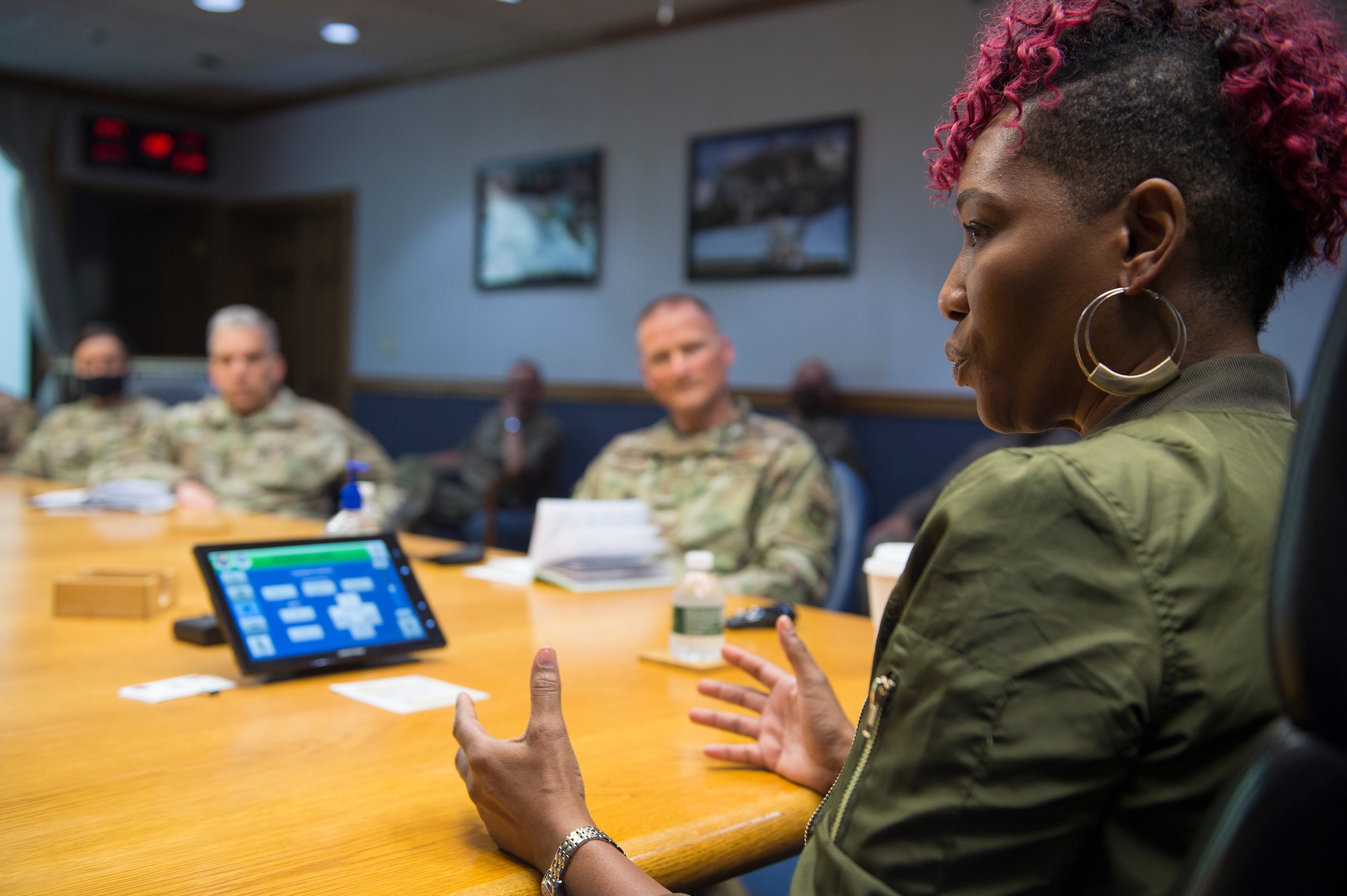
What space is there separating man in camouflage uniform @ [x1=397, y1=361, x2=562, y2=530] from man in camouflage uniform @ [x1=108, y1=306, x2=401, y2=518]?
1329 millimetres

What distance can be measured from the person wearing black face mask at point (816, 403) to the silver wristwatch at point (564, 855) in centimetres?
418

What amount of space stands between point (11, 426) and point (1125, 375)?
18.6ft

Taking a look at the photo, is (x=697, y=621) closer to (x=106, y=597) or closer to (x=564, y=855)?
(x=564, y=855)

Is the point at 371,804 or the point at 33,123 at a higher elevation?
the point at 33,123

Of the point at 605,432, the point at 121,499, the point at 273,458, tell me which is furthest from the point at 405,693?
the point at 605,432

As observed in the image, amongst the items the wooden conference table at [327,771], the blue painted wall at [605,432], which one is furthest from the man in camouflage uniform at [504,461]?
the wooden conference table at [327,771]

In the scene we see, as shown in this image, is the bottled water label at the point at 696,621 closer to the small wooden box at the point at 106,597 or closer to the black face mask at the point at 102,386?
the small wooden box at the point at 106,597

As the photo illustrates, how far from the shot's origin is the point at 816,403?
513 cm

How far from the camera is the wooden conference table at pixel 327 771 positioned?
2.89 feet

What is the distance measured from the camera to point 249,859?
2.90ft

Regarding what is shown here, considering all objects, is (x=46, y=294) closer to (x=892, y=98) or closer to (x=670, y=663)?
(x=892, y=98)

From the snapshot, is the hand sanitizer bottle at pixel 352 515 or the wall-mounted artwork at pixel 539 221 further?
the wall-mounted artwork at pixel 539 221

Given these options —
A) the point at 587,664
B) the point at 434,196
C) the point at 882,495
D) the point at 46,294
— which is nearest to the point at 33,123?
the point at 46,294

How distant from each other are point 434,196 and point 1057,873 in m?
6.78
